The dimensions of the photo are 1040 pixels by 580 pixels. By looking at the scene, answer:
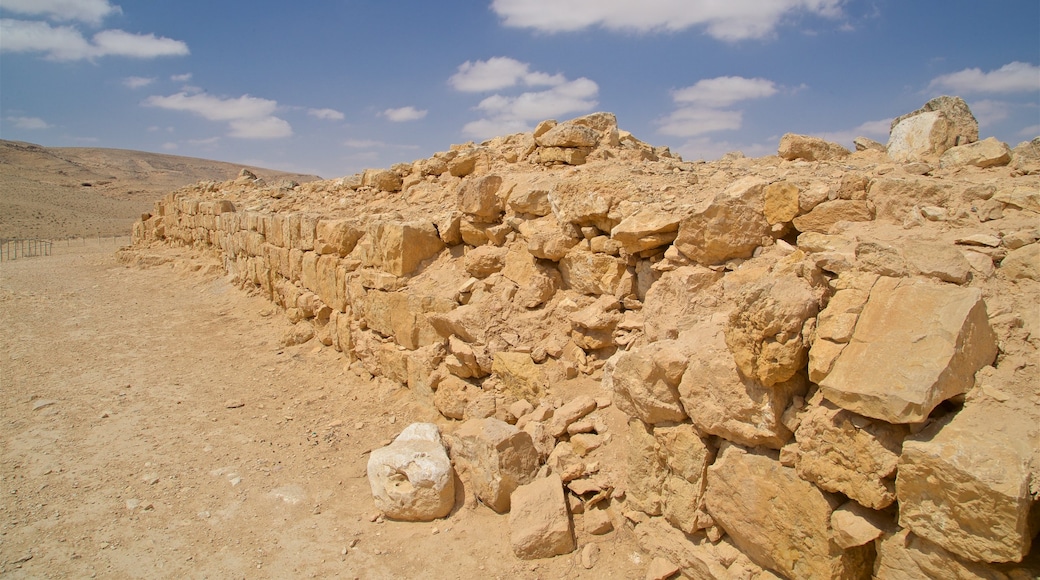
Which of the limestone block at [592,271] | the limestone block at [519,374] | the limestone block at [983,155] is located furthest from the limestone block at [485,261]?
the limestone block at [983,155]

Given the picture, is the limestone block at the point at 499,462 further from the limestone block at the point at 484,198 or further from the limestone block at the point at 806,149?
the limestone block at the point at 806,149

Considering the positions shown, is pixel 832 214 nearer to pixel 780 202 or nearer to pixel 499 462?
pixel 780 202

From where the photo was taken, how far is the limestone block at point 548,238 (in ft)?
15.4

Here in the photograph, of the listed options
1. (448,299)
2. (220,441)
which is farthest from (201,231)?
(448,299)

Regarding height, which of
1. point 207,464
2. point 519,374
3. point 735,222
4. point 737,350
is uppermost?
point 735,222

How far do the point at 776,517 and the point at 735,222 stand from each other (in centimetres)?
171

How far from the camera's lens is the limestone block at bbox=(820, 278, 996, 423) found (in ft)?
6.94

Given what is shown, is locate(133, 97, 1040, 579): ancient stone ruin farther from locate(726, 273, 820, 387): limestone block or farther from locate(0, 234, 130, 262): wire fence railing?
locate(0, 234, 130, 262): wire fence railing

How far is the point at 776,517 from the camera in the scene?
2.65 metres

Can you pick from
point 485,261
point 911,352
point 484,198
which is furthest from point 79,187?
point 911,352

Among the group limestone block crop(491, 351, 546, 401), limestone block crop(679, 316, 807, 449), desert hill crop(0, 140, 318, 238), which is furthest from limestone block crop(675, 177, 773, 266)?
desert hill crop(0, 140, 318, 238)

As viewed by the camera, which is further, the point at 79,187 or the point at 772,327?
the point at 79,187

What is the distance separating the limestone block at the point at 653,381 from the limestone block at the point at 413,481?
1460 mm

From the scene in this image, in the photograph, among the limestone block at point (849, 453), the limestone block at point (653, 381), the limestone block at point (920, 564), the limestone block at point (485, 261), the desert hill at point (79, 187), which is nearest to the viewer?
the limestone block at point (920, 564)
